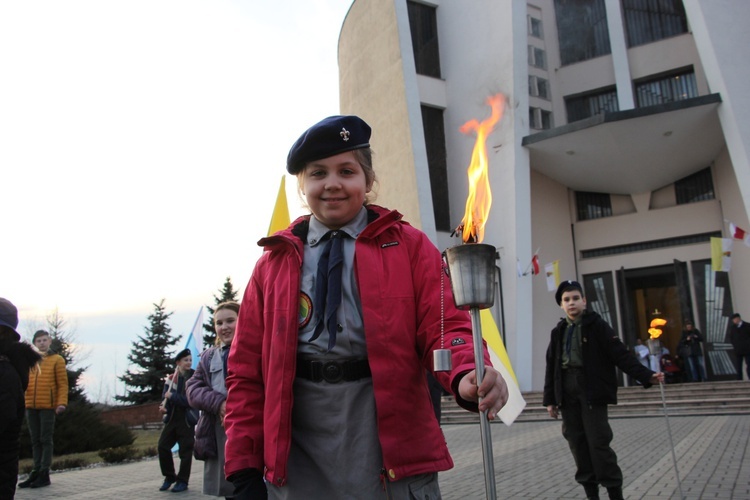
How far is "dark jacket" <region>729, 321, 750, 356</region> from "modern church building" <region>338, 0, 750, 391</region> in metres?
5.70

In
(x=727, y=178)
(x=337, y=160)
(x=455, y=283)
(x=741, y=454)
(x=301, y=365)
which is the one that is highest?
(x=727, y=178)

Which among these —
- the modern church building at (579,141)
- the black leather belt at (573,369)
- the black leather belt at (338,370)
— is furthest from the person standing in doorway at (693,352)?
the black leather belt at (338,370)

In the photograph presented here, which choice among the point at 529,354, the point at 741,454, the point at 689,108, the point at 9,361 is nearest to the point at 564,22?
the point at 689,108

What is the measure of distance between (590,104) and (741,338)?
13060mm

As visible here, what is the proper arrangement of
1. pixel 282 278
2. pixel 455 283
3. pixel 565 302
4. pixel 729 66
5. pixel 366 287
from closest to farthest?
pixel 455 283
pixel 366 287
pixel 282 278
pixel 565 302
pixel 729 66

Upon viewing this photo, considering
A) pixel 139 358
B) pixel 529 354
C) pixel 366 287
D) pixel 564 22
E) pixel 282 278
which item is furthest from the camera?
pixel 139 358

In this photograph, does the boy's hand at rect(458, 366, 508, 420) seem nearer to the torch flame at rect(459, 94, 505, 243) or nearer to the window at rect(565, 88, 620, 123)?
the torch flame at rect(459, 94, 505, 243)

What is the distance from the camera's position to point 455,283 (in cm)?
181

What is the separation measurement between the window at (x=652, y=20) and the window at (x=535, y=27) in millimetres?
3315

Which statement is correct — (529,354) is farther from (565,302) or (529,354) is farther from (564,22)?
(565,302)

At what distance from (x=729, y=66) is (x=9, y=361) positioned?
71.2 feet

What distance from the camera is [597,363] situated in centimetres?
571

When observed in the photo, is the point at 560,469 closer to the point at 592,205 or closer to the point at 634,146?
the point at 634,146

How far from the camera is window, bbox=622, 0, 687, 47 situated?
79.5 ft
